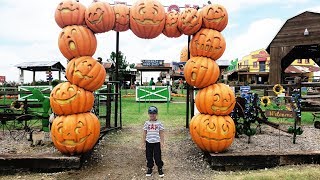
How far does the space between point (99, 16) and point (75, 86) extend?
1.36m

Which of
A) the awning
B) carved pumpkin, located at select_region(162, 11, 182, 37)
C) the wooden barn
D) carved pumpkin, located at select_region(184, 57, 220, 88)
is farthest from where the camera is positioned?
the awning

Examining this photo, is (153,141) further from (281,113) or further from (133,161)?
(281,113)

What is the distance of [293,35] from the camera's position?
17.8 m

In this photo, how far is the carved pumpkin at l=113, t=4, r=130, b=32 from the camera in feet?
18.9

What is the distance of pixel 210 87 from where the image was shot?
214 inches

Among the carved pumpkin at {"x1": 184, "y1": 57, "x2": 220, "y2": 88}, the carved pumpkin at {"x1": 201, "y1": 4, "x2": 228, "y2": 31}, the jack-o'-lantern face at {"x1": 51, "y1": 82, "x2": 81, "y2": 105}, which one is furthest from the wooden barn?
the jack-o'-lantern face at {"x1": 51, "y1": 82, "x2": 81, "y2": 105}

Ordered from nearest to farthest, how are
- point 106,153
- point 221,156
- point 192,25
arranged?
point 221,156
point 192,25
point 106,153

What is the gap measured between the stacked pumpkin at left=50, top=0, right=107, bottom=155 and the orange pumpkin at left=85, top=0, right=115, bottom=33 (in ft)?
0.06

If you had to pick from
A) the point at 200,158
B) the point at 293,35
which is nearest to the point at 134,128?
the point at 200,158

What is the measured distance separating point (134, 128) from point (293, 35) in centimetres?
1330

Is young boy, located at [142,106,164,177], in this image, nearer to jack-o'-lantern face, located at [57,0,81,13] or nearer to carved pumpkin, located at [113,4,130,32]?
carved pumpkin, located at [113,4,130,32]

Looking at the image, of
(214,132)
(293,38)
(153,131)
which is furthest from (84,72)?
(293,38)

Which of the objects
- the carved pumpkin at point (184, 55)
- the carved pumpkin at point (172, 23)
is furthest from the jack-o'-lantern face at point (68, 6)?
the carved pumpkin at point (184, 55)

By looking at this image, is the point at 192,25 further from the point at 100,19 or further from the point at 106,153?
the point at 106,153
